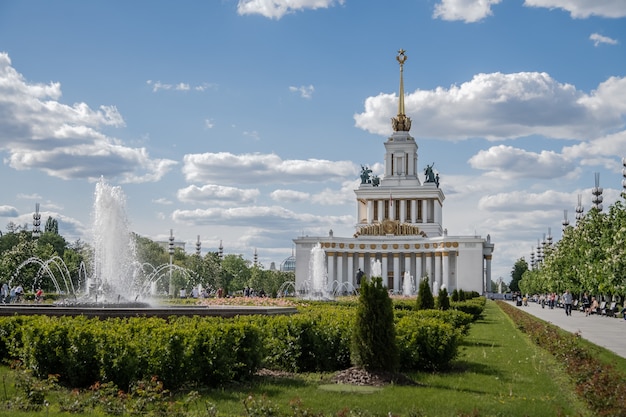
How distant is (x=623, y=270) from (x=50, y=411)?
98.2 ft

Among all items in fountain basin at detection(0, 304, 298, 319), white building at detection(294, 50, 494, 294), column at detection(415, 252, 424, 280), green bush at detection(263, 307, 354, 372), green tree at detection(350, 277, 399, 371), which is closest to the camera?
green tree at detection(350, 277, 399, 371)

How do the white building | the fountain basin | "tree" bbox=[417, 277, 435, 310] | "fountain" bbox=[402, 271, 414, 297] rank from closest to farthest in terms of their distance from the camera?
the fountain basin → "tree" bbox=[417, 277, 435, 310] → "fountain" bbox=[402, 271, 414, 297] → the white building

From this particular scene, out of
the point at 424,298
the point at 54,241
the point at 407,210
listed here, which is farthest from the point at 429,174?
the point at 424,298

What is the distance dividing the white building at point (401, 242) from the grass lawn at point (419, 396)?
71.0 m

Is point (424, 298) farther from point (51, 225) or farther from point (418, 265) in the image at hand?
point (51, 225)

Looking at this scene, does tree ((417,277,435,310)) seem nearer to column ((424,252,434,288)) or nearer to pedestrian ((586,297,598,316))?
pedestrian ((586,297,598,316))

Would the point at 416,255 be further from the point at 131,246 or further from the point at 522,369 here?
the point at 522,369

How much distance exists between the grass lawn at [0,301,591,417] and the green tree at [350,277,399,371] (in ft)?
2.16

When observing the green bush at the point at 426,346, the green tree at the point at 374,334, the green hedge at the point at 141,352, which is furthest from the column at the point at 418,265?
the green hedge at the point at 141,352

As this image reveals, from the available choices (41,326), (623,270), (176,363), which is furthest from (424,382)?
(623,270)

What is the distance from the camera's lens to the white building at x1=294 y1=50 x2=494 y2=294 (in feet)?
291

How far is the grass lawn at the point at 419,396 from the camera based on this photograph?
32.2ft

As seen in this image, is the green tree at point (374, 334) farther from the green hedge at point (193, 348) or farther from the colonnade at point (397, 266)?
the colonnade at point (397, 266)

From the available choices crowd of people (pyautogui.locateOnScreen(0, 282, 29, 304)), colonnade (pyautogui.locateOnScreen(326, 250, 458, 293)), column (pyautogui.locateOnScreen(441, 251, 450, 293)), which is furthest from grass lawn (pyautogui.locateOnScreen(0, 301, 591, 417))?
colonnade (pyautogui.locateOnScreen(326, 250, 458, 293))
